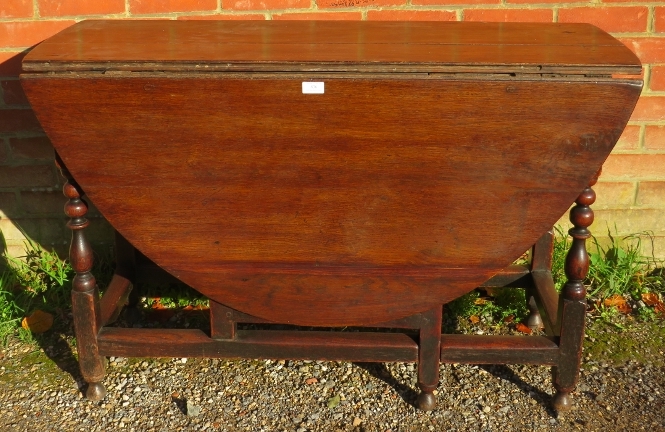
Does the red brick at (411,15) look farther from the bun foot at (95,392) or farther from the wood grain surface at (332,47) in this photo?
the bun foot at (95,392)

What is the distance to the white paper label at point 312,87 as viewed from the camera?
2041 mm

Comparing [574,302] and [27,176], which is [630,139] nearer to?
[574,302]

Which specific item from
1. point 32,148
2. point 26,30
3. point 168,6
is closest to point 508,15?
point 168,6

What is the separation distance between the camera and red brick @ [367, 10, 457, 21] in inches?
111

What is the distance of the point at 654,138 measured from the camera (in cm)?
296

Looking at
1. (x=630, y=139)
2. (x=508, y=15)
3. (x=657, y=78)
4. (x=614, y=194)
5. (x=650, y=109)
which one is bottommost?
(x=614, y=194)

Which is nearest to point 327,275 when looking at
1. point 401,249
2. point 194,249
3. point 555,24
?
point 401,249

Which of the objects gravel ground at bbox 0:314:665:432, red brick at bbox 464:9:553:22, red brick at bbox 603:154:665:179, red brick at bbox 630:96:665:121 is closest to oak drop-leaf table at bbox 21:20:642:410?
gravel ground at bbox 0:314:665:432

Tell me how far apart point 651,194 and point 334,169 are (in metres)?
1.49

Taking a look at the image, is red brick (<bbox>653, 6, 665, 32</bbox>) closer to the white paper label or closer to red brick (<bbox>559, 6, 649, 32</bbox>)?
red brick (<bbox>559, 6, 649, 32</bbox>)

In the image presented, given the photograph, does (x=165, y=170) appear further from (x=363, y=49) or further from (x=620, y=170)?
(x=620, y=170)

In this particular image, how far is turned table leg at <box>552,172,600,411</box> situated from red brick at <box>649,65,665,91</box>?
0.86 metres

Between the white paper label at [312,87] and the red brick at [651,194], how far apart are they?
1.55m

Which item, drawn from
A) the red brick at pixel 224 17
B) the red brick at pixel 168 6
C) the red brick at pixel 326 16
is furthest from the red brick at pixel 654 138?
the red brick at pixel 168 6
